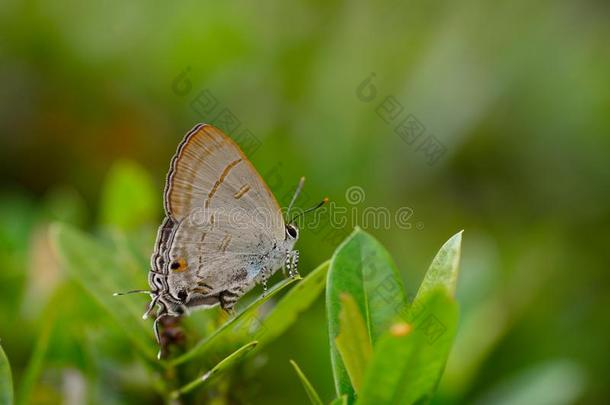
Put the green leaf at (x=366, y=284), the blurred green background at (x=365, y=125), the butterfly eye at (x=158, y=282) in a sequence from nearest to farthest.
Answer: the green leaf at (x=366, y=284) → the butterfly eye at (x=158, y=282) → the blurred green background at (x=365, y=125)

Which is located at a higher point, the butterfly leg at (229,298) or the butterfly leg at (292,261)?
the butterfly leg at (292,261)

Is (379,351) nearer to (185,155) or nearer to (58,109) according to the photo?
(185,155)

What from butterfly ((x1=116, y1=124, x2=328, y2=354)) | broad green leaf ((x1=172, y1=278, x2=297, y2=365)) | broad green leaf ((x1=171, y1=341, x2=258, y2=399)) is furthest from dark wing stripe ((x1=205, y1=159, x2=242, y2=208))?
broad green leaf ((x1=171, y1=341, x2=258, y2=399))

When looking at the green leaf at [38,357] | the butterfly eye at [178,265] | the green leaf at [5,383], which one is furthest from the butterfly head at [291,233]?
the green leaf at [5,383]


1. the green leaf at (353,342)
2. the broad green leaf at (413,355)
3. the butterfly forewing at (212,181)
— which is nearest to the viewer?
the broad green leaf at (413,355)

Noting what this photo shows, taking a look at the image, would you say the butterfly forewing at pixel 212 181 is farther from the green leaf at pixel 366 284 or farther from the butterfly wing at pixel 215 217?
the green leaf at pixel 366 284

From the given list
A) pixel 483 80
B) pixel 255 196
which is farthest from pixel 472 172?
pixel 255 196

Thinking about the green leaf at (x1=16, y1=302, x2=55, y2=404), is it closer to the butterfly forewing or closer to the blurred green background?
the butterfly forewing

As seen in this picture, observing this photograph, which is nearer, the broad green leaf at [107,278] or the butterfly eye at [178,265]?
the broad green leaf at [107,278]
